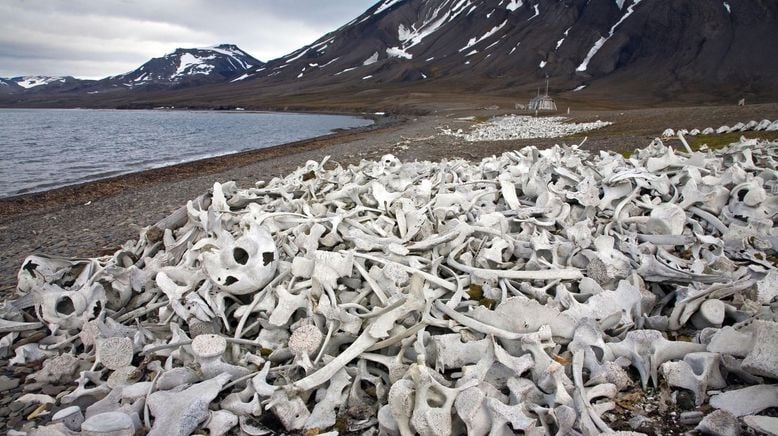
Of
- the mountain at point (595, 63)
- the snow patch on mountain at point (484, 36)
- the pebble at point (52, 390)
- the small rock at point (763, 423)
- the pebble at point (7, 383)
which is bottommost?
the pebble at point (52, 390)

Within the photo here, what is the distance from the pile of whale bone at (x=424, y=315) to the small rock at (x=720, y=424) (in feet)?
0.04

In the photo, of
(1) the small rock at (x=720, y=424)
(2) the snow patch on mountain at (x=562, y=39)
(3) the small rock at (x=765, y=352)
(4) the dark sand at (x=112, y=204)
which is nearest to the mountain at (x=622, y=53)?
(2) the snow patch on mountain at (x=562, y=39)

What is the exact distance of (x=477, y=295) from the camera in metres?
3.69

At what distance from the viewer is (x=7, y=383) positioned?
349 centimetres

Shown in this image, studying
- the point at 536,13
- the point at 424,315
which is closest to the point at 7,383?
the point at 424,315

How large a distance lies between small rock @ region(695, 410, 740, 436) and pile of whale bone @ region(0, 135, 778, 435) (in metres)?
0.01

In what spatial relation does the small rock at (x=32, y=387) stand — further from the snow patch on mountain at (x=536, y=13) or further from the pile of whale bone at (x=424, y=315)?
the snow patch on mountain at (x=536, y=13)

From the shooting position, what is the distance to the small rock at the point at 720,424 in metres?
2.23

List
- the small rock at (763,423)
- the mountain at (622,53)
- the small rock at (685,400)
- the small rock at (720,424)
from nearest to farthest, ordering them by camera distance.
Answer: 1. the small rock at (763,423)
2. the small rock at (720,424)
3. the small rock at (685,400)
4. the mountain at (622,53)

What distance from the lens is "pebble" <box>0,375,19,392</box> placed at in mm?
3430

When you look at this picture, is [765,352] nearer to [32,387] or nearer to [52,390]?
[52,390]

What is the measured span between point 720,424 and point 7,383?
4.79 meters

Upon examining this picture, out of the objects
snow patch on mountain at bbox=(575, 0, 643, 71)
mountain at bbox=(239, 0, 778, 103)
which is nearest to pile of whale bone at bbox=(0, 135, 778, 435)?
mountain at bbox=(239, 0, 778, 103)

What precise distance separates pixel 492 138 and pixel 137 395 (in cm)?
2448
